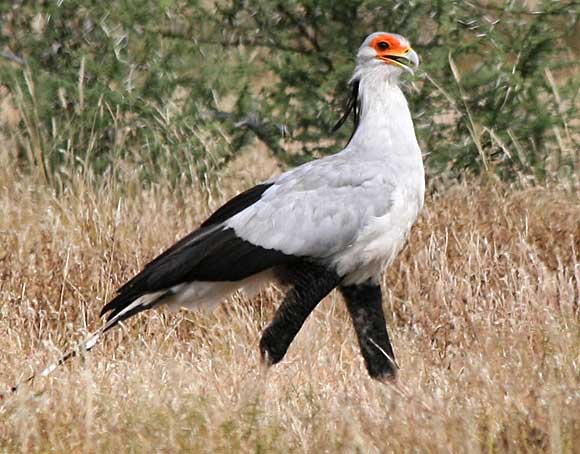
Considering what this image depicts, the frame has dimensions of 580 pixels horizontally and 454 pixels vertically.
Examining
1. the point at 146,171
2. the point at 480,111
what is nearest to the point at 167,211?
the point at 146,171

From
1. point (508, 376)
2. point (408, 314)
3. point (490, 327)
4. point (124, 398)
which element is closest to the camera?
point (508, 376)

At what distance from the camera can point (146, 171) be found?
22.8ft

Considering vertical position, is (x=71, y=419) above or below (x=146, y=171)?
above

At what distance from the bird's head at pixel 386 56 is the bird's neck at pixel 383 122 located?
4 cm

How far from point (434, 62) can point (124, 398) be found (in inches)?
125

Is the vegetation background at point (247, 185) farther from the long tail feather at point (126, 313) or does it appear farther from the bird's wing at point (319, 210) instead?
the bird's wing at point (319, 210)

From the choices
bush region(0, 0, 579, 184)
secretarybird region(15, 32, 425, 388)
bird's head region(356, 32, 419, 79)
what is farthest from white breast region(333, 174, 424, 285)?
bush region(0, 0, 579, 184)

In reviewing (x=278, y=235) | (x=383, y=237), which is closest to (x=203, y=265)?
(x=278, y=235)

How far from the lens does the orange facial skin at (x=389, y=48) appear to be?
5.04m

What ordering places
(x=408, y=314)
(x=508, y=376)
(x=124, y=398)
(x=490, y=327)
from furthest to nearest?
(x=408, y=314) < (x=490, y=327) < (x=124, y=398) < (x=508, y=376)

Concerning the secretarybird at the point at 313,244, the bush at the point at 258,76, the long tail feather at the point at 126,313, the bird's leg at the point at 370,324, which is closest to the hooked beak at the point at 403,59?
the secretarybird at the point at 313,244

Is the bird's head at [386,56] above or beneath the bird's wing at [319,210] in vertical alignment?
above

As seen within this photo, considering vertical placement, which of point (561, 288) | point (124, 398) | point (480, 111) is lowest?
point (480, 111)

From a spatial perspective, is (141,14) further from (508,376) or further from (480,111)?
(508,376)
